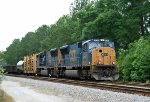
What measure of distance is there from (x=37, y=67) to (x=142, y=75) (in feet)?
82.2

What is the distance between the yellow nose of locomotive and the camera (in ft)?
100

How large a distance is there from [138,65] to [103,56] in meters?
3.00

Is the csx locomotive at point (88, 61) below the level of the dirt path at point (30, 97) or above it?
above

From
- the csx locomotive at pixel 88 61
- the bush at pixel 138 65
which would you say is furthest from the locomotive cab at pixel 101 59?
the bush at pixel 138 65

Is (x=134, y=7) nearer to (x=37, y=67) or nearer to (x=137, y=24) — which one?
(x=137, y=24)

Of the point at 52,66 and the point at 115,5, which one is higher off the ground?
the point at 115,5

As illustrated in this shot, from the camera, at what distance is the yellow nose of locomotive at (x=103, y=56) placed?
30.6m

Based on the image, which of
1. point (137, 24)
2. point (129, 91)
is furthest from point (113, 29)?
point (129, 91)

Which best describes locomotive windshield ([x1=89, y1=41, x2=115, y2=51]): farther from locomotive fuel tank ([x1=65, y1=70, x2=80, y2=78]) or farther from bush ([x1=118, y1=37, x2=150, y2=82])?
locomotive fuel tank ([x1=65, y1=70, x2=80, y2=78])

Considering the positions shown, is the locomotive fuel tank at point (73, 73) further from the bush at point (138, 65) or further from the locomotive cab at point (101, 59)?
the bush at point (138, 65)

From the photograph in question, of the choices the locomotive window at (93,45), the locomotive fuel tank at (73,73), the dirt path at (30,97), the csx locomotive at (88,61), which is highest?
the locomotive window at (93,45)

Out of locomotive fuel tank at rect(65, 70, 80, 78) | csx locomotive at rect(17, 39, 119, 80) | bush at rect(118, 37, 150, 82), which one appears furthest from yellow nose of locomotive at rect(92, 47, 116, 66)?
locomotive fuel tank at rect(65, 70, 80, 78)

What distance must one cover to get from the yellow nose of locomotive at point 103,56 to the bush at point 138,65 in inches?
86.2

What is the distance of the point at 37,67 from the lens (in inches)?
2117
